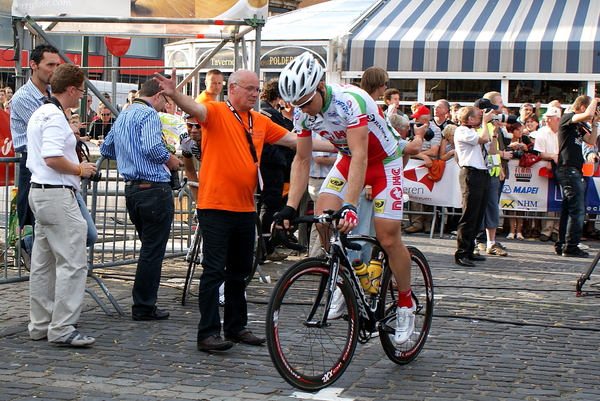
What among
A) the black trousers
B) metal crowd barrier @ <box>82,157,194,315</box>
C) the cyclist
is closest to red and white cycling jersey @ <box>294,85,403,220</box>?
the cyclist

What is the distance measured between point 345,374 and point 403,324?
0.52 metres

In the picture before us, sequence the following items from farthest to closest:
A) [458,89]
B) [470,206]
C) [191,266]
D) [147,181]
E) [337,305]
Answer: [458,89]
[470,206]
[191,266]
[147,181]
[337,305]

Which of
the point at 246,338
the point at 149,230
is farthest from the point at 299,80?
the point at 149,230

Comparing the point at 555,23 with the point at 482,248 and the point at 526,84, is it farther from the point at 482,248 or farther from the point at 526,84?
the point at 482,248

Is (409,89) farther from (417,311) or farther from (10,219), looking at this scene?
(417,311)

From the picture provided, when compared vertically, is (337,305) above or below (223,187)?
below

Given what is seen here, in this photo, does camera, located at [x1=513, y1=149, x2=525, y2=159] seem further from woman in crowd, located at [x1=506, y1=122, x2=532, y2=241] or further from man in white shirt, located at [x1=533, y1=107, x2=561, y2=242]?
man in white shirt, located at [x1=533, y1=107, x2=561, y2=242]

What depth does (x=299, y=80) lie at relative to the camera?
4676mm

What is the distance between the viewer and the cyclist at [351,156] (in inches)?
186

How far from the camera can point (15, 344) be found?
574cm

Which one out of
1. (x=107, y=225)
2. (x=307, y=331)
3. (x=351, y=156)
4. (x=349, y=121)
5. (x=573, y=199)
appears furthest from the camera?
(x=573, y=199)

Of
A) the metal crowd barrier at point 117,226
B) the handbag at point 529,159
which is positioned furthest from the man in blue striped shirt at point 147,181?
the handbag at point 529,159

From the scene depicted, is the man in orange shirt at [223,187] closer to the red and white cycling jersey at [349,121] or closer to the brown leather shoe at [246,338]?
the brown leather shoe at [246,338]

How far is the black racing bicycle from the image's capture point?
4508 millimetres
